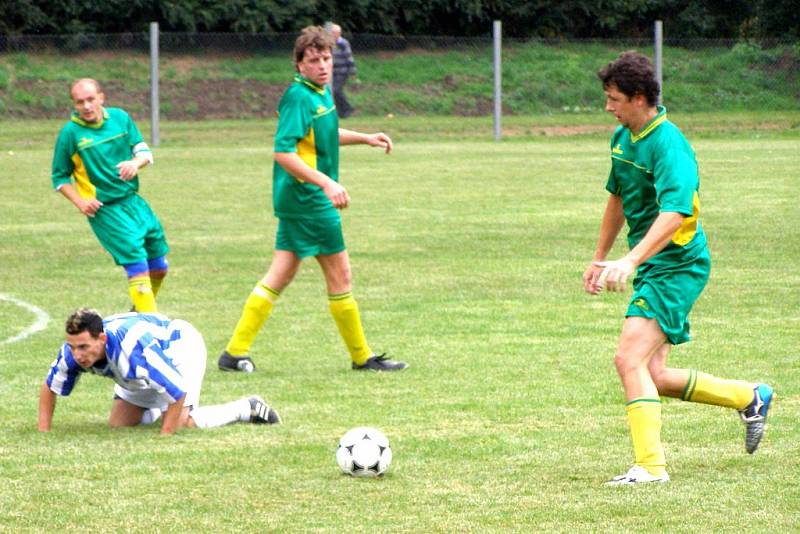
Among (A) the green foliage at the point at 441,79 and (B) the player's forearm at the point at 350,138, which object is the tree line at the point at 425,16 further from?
(B) the player's forearm at the point at 350,138

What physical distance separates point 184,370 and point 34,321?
375cm

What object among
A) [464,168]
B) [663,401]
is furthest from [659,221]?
[464,168]

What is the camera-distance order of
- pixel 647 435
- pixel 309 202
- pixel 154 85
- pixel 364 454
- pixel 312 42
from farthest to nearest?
pixel 154 85, pixel 309 202, pixel 312 42, pixel 364 454, pixel 647 435

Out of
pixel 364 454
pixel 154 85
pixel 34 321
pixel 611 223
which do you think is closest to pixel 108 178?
pixel 34 321

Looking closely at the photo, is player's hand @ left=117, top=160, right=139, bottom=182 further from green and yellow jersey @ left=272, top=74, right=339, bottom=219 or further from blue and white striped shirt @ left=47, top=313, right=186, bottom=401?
blue and white striped shirt @ left=47, top=313, right=186, bottom=401

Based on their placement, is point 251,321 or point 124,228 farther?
point 124,228

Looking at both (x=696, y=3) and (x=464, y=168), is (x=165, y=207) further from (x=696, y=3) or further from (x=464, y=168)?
(x=696, y=3)

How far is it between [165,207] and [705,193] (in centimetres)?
656

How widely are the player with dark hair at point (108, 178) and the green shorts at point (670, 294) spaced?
4.21 meters

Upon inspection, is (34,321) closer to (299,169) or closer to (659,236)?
(299,169)

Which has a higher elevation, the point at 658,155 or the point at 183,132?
the point at 658,155

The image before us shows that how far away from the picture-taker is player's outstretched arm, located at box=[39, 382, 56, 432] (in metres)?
6.84

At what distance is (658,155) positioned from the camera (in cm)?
561

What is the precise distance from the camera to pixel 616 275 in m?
5.20
